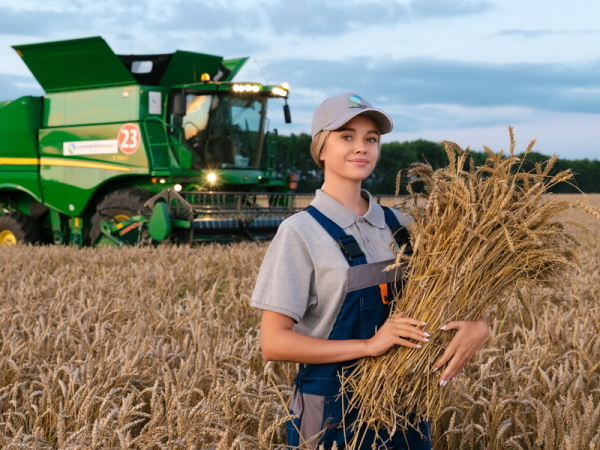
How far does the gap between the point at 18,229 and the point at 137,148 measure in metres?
3.15

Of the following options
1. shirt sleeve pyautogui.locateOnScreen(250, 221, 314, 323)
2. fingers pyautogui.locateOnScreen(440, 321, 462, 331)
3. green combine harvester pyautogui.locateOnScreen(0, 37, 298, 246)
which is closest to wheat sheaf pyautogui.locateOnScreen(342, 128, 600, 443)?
fingers pyautogui.locateOnScreen(440, 321, 462, 331)

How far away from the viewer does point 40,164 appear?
12.7 metres

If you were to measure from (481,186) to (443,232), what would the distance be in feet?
0.55

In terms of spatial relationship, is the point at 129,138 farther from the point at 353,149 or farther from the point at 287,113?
the point at 353,149

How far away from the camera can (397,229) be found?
2.21m

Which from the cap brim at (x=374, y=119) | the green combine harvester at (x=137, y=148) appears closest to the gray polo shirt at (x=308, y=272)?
the cap brim at (x=374, y=119)

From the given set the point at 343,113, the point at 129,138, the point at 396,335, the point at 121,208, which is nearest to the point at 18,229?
the point at 121,208

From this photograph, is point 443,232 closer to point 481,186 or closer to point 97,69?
point 481,186

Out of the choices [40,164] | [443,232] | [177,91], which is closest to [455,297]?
[443,232]

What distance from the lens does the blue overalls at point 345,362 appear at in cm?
197

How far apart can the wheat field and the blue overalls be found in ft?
0.34

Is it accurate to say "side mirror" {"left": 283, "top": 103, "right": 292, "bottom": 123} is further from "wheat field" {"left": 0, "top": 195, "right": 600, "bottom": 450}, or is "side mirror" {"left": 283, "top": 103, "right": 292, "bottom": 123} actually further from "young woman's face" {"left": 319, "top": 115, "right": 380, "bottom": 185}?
"young woman's face" {"left": 319, "top": 115, "right": 380, "bottom": 185}

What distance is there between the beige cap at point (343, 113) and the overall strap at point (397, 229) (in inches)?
11.0

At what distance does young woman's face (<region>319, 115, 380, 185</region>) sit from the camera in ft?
6.75
